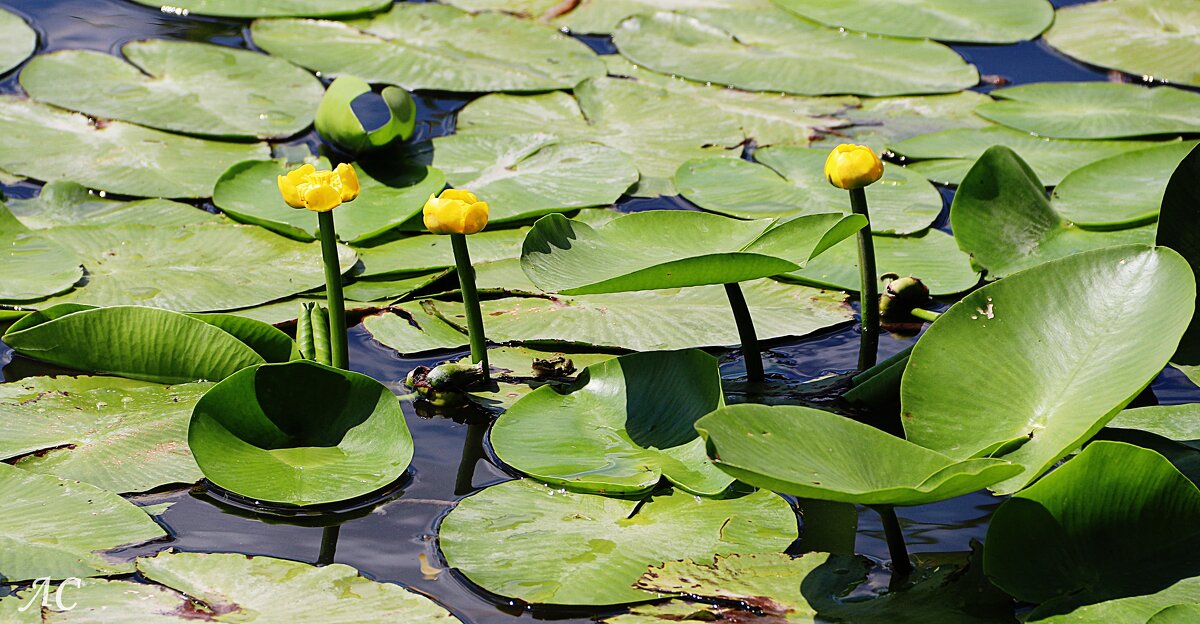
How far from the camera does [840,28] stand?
9.30 ft

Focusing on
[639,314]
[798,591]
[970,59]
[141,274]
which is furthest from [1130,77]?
[141,274]

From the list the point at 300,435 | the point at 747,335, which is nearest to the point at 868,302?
the point at 747,335

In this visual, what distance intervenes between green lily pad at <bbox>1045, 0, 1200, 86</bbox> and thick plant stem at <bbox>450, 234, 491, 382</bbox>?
195cm

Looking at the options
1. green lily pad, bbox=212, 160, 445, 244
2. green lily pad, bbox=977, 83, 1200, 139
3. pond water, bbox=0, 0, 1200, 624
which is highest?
green lily pad, bbox=977, 83, 1200, 139

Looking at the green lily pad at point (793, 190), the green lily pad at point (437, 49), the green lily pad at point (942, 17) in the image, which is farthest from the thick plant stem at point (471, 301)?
the green lily pad at point (942, 17)

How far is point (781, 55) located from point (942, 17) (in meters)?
0.50

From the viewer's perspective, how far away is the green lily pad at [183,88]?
2223mm

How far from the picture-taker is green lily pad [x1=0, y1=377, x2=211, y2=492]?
4.10ft

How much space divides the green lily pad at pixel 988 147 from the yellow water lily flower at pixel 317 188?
126 centimetres

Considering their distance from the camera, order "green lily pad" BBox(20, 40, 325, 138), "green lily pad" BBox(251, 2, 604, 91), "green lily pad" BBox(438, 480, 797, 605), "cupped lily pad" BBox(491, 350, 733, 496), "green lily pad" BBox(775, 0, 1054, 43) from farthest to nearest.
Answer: "green lily pad" BBox(775, 0, 1054, 43), "green lily pad" BBox(251, 2, 604, 91), "green lily pad" BBox(20, 40, 325, 138), "cupped lily pad" BBox(491, 350, 733, 496), "green lily pad" BBox(438, 480, 797, 605)

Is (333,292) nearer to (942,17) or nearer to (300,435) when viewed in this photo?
(300,435)

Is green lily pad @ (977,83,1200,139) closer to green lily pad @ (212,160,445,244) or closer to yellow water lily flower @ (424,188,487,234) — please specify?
green lily pad @ (212,160,445,244)

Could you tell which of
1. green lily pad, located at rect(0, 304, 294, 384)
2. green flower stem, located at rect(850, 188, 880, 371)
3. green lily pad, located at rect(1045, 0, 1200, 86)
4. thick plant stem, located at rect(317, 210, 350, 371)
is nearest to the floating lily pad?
green lily pad, located at rect(0, 304, 294, 384)

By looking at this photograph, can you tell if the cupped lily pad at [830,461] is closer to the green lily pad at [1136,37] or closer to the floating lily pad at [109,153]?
the floating lily pad at [109,153]
